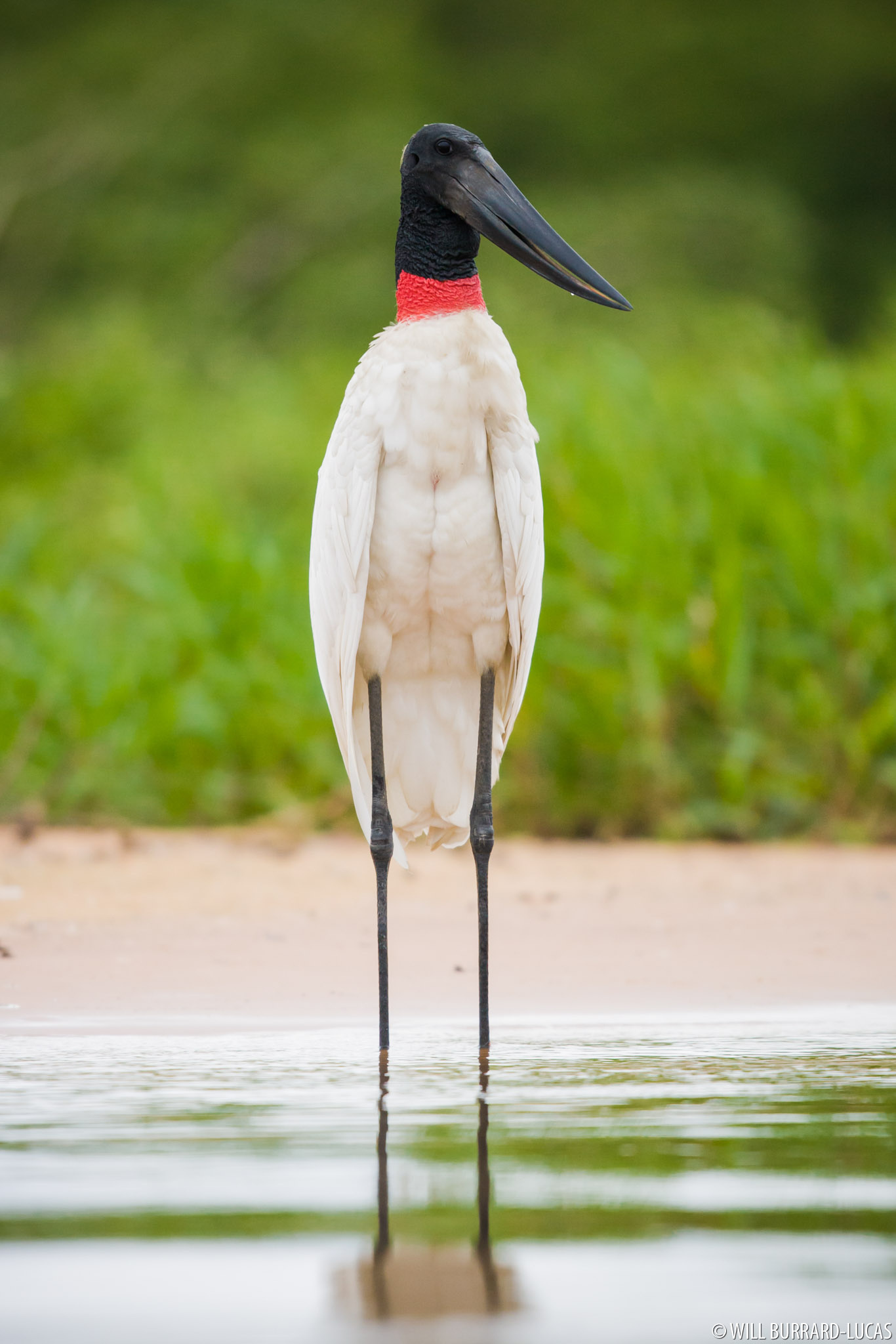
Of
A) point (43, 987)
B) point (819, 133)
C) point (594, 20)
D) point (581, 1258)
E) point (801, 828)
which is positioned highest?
point (594, 20)

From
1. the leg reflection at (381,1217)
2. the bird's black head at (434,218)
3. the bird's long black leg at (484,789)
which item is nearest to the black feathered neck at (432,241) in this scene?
the bird's black head at (434,218)

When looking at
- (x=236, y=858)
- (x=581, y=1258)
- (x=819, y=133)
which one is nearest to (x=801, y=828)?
(x=236, y=858)

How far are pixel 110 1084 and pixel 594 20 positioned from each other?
97.1 ft

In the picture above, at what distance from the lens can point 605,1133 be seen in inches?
107

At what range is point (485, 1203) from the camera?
235 centimetres

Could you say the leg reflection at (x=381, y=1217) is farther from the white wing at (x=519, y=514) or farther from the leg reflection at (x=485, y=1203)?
the white wing at (x=519, y=514)

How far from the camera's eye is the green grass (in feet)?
22.0

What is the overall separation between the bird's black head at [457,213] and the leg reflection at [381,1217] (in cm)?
172

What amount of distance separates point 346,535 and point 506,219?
2.41 feet

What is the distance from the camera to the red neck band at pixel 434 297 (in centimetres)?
384

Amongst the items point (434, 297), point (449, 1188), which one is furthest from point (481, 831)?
point (449, 1188)

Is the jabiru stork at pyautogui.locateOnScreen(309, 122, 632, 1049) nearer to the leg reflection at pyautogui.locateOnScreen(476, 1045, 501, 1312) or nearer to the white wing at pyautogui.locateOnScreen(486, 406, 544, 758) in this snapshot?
the white wing at pyautogui.locateOnScreen(486, 406, 544, 758)

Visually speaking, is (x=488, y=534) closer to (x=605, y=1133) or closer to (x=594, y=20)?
(x=605, y=1133)

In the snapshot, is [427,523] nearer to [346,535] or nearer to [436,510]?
[436,510]
